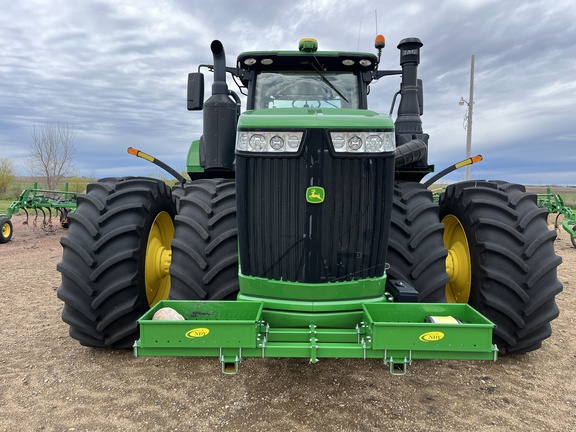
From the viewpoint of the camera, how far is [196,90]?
4.12 m

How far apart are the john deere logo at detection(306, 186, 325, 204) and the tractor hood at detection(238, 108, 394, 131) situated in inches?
16.0

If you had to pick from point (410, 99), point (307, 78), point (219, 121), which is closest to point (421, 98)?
point (410, 99)

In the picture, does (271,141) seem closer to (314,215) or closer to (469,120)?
(314,215)

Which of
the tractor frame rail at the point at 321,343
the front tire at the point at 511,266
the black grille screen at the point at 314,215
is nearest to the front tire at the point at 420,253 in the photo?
the front tire at the point at 511,266

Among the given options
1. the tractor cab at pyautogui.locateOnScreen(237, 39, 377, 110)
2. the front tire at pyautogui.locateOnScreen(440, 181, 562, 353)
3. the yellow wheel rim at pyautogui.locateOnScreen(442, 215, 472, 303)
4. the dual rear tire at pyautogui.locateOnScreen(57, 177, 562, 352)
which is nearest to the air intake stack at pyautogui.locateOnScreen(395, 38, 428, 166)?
the tractor cab at pyautogui.locateOnScreen(237, 39, 377, 110)

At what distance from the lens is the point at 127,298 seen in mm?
3383

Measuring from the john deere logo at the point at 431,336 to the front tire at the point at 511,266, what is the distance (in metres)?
1.27

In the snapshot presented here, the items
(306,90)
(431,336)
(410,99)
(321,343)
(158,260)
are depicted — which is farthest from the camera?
(410,99)

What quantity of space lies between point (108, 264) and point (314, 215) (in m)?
1.74

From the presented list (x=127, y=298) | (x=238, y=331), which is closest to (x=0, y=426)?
(x=127, y=298)

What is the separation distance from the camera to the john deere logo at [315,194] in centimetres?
275

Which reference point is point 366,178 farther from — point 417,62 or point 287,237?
point 417,62

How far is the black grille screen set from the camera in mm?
2754

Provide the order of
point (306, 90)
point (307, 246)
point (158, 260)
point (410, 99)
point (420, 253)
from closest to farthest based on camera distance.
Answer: point (307, 246) → point (420, 253) → point (158, 260) → point (306, 90) → point (410, 99)
